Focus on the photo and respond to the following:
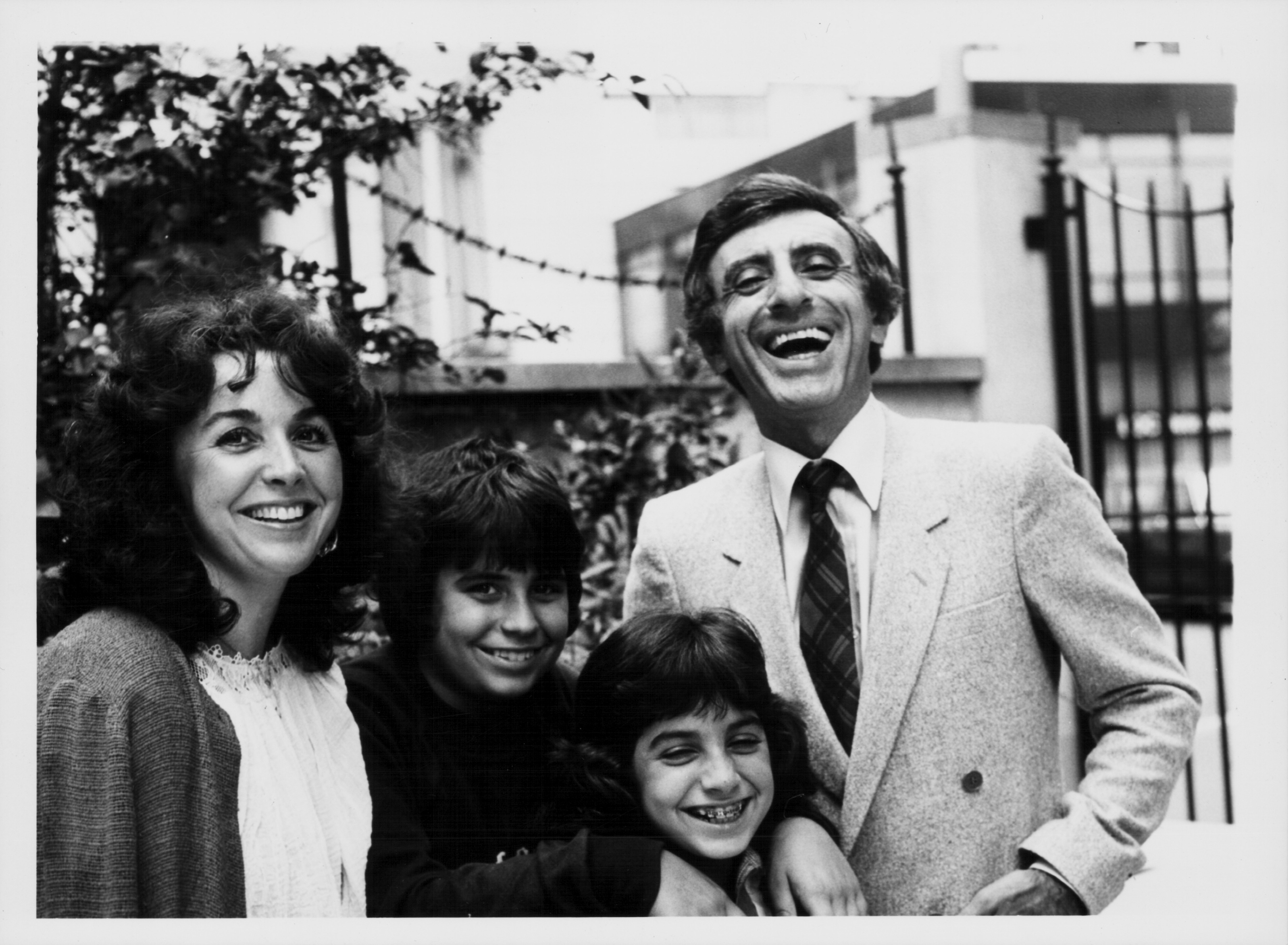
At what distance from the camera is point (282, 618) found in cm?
197

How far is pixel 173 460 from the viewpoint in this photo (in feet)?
6.10

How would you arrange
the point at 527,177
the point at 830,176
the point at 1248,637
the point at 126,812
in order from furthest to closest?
the point at 830,176, the point at 527,177, the point at 1248,637, the point at 126,812

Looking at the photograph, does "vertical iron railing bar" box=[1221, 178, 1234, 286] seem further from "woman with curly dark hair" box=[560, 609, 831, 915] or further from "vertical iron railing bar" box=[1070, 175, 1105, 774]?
"woman with curly dark hair" box=[560, 609, 831, 915]

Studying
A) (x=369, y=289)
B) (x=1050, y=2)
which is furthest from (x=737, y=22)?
(x=369, y=289)

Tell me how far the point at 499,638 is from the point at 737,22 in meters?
1.17

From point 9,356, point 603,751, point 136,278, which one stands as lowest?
point 603,751

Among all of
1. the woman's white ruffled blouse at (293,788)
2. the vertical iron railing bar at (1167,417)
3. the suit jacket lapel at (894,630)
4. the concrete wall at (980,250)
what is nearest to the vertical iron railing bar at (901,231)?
the concrete wall at (980,250)

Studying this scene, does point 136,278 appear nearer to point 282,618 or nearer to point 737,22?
point 282,618

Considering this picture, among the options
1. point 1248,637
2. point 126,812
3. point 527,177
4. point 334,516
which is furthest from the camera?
point 527,177

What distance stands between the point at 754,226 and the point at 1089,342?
1.75m

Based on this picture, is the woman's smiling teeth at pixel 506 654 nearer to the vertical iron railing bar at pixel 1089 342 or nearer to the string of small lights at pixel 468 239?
the string of small lights at pixel 468 239

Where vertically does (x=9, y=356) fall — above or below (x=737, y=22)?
below

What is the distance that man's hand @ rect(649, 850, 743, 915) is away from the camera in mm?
1908

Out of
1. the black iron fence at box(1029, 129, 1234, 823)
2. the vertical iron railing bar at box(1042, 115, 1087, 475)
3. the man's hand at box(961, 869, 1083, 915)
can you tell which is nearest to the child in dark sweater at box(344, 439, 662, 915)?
the man's hand at box(961, 869, 1083, 915)
